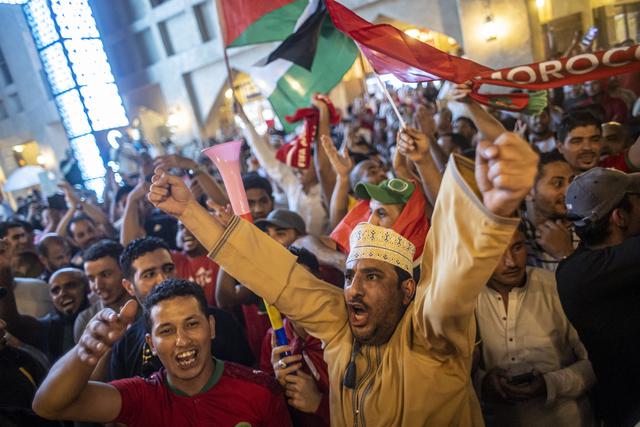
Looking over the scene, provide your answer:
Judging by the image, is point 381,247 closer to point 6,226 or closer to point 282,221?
point 282,221

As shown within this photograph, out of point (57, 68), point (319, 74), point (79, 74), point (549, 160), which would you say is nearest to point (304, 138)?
point (319, 74)

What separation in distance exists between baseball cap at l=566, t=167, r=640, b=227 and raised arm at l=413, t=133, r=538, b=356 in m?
0.90

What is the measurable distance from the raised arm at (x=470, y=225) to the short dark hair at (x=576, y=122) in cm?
247

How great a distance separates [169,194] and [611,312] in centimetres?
178

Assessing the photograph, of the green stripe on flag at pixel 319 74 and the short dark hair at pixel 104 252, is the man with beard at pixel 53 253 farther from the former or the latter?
the green stripe on flag at pixel 319 74

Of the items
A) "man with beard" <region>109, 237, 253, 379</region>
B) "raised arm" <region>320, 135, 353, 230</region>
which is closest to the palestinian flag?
"raised arm" <region>320, 135, 353, 230</region>

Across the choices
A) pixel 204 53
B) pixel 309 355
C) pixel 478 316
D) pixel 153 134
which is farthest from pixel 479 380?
pixel 153 134

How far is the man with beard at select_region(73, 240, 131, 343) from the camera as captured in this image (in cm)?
292

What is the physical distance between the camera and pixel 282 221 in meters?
3.19

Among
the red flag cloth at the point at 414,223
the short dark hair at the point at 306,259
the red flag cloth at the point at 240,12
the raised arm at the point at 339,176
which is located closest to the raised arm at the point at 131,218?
the red flag cloth at the point at 240,12

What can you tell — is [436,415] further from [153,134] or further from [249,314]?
[153,134]

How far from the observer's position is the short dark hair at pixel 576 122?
10.4 ft

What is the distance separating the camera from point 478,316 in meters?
2.11

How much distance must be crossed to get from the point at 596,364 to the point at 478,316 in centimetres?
50
